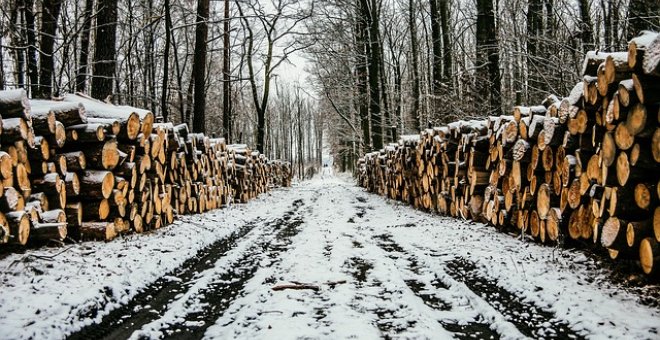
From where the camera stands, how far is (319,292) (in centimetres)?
454

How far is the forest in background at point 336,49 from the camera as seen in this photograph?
11.4 metres

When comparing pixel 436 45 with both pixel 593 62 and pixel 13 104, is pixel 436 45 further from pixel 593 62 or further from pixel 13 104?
pixel 13 104


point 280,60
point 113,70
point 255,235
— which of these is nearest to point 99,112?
point 255,235

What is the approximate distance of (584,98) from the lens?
17.6 feet

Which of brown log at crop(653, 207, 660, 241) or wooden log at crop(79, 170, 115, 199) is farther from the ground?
wooden log at crop(79, 170, 115, 199)

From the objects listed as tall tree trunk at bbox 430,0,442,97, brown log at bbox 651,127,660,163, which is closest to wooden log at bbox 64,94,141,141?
brown log at bbox 651,127,660,163

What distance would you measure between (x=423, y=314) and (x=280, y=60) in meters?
22.4

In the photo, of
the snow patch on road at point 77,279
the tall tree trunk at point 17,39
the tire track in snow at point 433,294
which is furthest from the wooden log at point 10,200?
the tall tree trunk at point 17,39

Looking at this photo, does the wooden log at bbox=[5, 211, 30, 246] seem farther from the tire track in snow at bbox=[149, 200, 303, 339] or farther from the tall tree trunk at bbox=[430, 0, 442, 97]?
the tall tree trunk at bbox=[430, 0, 442, 97]

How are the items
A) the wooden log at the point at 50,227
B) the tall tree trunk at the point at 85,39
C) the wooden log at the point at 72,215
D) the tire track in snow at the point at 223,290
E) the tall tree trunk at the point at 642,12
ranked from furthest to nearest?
the tall tree trunk at the point at 85,39 → the tall tree trunk at the point at 642,12 → the wooden log at the point at 72,215 → the wooden log at the point at 50,227 → the tire track in snow at the point at 223,290

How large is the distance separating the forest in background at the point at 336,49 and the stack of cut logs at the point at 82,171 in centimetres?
318

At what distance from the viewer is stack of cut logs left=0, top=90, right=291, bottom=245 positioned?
5.51 meters

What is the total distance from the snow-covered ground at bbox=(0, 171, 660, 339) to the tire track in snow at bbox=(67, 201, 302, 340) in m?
0.02

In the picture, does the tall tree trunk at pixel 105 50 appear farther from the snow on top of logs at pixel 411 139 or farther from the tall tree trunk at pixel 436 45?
the tall tree trunk at pixel 436 45
